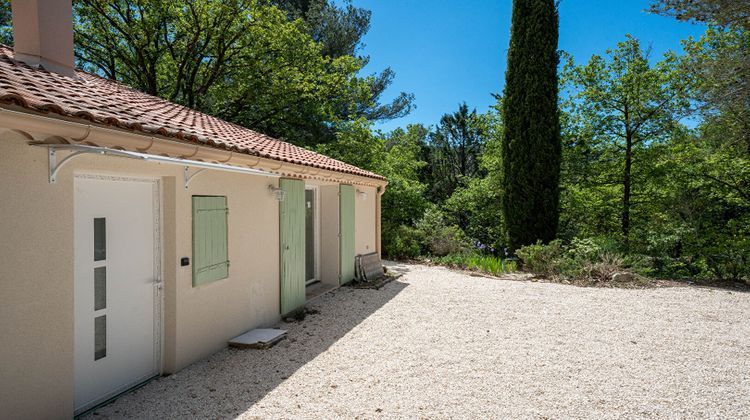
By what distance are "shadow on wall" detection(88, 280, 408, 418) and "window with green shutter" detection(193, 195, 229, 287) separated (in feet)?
3.64

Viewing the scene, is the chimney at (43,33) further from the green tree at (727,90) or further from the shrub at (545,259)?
the green tree at (727,90)

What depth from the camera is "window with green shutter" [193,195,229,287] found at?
5188 mm

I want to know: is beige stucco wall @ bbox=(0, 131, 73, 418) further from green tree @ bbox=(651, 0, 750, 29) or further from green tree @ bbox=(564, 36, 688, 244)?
green tree @ bbox=(564, 36, 688, 244)

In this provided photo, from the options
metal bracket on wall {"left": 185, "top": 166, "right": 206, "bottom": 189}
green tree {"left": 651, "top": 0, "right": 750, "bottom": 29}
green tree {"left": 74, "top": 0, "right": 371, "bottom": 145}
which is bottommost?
metal bracket on wall {"left": 185, "top": 166, "right": 206, "bottom": 189}

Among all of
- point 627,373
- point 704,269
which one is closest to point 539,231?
point 704,269

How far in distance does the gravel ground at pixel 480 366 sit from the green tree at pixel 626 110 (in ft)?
25.4

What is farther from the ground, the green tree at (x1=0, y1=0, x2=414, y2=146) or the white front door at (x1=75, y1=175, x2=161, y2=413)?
the green tree at (x1=0, y1=0, x2=414, y2=146)

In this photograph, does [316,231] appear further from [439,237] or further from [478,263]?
[439,237]

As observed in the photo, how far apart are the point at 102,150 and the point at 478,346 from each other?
5.33 metres

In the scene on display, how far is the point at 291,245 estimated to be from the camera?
7.78 metres

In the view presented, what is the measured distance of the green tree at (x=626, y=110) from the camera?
1487 cm

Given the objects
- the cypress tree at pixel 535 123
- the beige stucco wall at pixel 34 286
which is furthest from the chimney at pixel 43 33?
the cypress tree at pixel 535 123

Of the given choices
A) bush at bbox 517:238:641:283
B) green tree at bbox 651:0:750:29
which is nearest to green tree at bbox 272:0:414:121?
bush at bbox 517:238:641:283

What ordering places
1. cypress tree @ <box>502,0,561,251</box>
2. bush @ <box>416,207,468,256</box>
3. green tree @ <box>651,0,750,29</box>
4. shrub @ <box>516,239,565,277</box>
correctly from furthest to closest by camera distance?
bush @ <box>416,207,468,256</box> < cypress tree @ <box>502,0,561,251</box> < shrub @ <box>516,239,565,277</box> < green tree @ <box>651,0,750,29</box>
